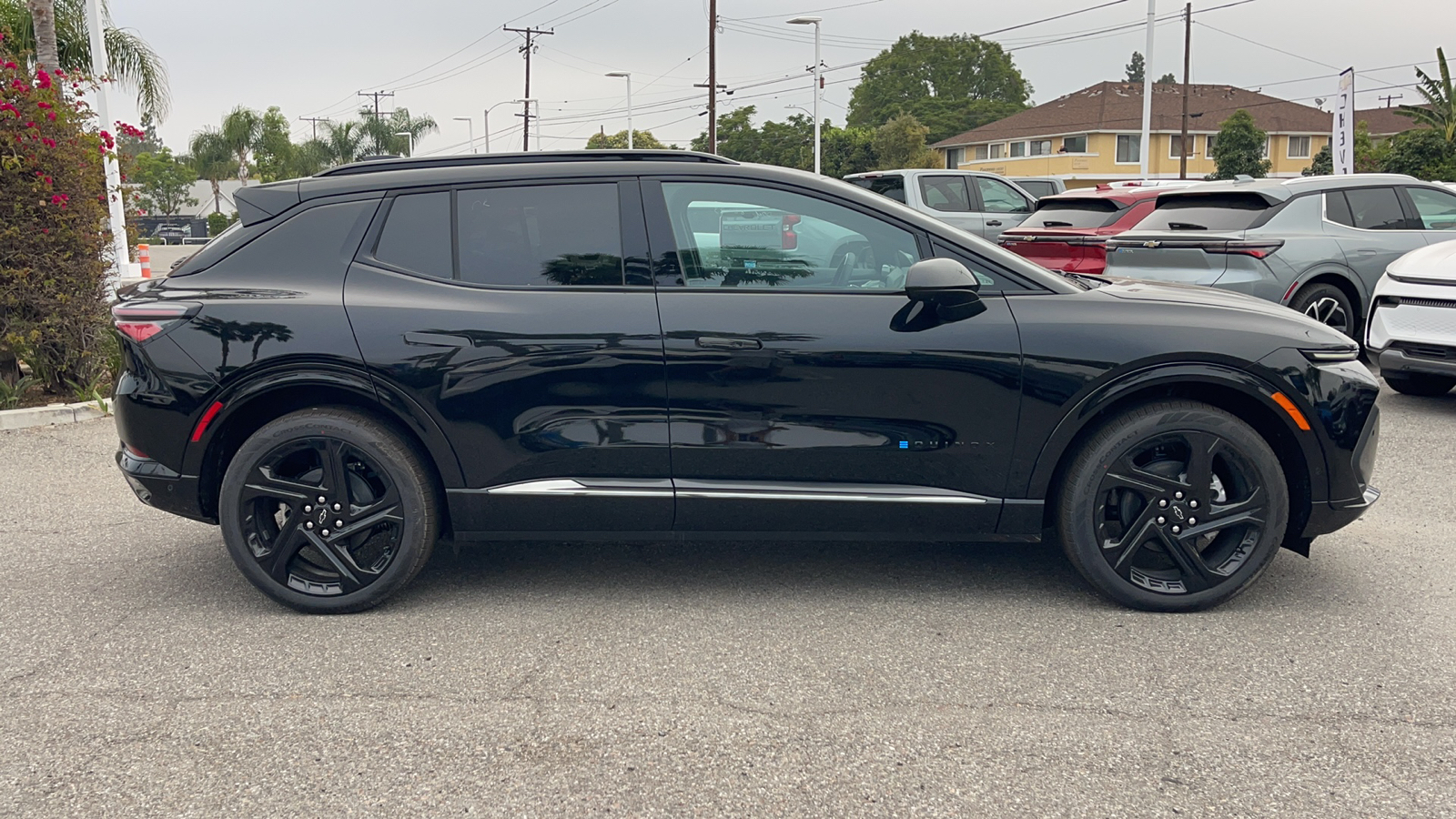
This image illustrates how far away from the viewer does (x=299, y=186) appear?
4.05 metres

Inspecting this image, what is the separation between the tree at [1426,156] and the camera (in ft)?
80.7

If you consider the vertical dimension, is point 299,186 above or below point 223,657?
above

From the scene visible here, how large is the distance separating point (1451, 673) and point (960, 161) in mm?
71500

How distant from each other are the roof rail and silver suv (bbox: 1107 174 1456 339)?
5.62 metres

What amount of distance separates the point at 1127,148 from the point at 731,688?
6640 cm

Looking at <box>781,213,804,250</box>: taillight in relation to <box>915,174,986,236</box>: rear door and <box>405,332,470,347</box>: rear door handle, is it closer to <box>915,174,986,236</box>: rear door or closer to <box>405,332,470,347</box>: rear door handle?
<box>405,332,470,347</box>: rear door handle

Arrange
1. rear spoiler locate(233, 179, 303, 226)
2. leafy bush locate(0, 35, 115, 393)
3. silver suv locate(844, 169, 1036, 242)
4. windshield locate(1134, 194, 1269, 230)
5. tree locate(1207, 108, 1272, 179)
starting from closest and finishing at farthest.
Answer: rear spoiler locate(233, 179, 303, 226), leafy bush locate(0, 35, 115, 393), windshield locate(1134, 194, 1269, 230), silver suv locate(844, 169, 1036, 242), tree locate(1207, 108, 1272, 179)

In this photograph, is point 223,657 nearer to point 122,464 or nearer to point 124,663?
point 124,663

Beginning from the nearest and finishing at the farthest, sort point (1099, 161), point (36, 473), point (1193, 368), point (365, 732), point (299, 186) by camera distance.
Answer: point (365, 732), point (1193, 368), point (299, 186), point (36, 473), point (1099, 161)

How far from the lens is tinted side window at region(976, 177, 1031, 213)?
15562mm

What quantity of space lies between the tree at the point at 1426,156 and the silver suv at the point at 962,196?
14510 millimetres

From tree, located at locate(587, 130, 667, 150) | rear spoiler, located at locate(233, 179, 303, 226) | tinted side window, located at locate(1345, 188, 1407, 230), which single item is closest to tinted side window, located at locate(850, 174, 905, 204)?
tinted side window, located at locate(1345, 188, 1407, 230)

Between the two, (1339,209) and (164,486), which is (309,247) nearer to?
(164,486)

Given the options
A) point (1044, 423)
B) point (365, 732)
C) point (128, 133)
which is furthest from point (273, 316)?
point (128, 133)
